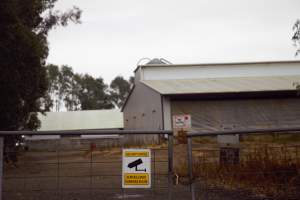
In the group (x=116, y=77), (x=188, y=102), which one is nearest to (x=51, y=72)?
(x=116, y=77)

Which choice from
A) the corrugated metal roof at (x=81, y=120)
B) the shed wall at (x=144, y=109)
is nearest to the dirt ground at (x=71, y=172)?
the shed wall at (x=144, y=109)

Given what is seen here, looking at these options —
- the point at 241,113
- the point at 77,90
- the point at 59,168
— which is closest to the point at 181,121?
the point at 59,168

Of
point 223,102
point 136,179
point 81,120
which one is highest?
point 81,120

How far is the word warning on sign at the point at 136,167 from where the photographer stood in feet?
18.7

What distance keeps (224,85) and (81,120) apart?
3112cm

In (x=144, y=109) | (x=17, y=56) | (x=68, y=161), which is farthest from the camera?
(x=144, y=109)

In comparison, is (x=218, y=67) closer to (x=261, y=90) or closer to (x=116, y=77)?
(x=261, y=90)

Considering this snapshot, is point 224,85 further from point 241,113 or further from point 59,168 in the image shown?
point 59,168

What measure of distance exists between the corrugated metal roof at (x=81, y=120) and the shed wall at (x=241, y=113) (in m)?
26.5

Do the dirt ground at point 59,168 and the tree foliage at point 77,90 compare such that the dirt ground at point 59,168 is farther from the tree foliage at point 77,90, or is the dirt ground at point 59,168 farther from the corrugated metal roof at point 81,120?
the tree foliage at point 77,90

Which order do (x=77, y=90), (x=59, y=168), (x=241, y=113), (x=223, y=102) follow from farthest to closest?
(x=77, y=90), (x=241, y=113), (x=223, y=102), (x=59, y=168)

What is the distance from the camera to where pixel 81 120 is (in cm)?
5894

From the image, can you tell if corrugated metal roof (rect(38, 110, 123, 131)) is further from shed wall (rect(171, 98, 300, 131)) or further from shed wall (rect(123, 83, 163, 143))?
shed wall (rect(171, 98, 300, 131))

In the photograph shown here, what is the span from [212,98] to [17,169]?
26.3 meters
